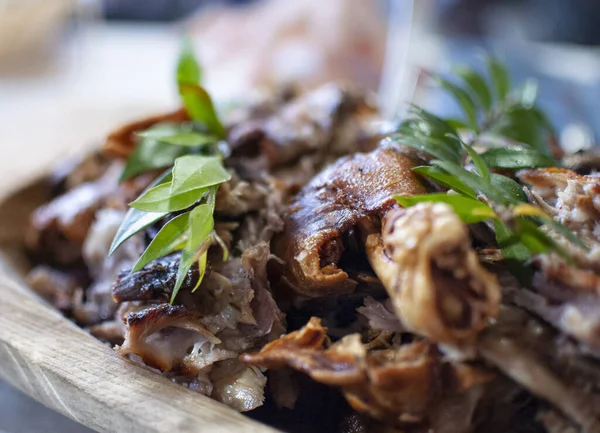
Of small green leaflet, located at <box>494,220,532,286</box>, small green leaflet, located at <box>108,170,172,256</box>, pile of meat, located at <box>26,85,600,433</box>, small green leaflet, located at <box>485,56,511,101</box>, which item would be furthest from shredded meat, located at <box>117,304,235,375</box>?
small green leaflet, located at <box>485,56,511,101</box>

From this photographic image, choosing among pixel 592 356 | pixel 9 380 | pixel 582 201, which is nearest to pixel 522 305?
pixel 592 356

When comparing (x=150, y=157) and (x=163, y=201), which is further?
(x=150, y=157)

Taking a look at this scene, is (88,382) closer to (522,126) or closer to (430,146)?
(430,146)

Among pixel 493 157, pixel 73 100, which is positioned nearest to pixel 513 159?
pixel 493 157

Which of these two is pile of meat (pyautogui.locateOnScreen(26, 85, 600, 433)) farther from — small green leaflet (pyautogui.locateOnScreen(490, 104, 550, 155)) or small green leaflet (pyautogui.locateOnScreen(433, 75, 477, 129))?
small green leaflet (pyautogui.locateOnScreen(490, 104, 550, 155))

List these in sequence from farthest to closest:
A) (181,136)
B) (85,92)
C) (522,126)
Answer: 1. (85,92)
2. (522,126)
3. (181,136)

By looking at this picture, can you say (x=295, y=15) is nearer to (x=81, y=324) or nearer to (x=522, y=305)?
(x=81, y=324)

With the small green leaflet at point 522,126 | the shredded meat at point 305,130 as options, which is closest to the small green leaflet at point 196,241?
the shredded meat at point 305,130
